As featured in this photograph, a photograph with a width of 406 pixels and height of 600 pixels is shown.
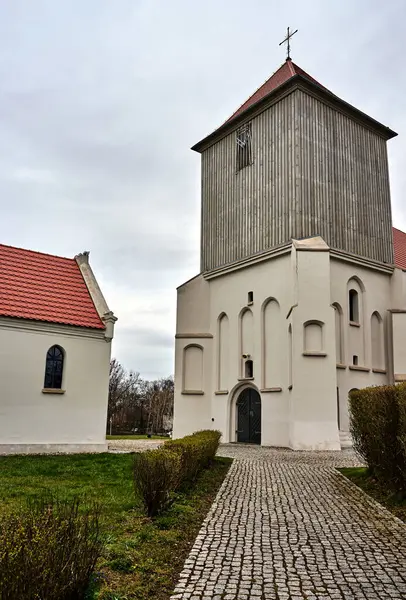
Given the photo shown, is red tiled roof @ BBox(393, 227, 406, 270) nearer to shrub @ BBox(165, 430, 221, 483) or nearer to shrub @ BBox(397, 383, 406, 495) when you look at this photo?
shrub @ BBox(165, 430, 221, 483)

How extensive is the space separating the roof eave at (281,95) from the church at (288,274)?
73 mm

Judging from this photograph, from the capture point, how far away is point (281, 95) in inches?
1076

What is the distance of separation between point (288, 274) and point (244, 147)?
339 inches

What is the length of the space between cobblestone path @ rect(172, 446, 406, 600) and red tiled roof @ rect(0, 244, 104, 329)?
11.3m

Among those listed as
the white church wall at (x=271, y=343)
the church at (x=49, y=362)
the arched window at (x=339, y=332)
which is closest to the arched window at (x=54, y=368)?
the church at (x=49, y=362)

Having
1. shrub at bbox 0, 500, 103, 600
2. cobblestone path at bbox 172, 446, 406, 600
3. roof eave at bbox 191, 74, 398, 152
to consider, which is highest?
roof eave at bbox 191, 74, 398, 152

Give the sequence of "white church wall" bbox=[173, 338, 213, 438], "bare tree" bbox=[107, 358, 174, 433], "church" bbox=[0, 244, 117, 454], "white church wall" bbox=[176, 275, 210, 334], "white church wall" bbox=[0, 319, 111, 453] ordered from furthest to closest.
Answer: "bare tree" bbox=[107, 358, 174, 433]
"white church wall" bbox=[176, 275, 210, 334]
"white church wall" bbox=[173, 338, 213, 438]
"church" bbox=[0, 244, 117, 454]
"white church wall" bbox=[0, 319, 111, 453]

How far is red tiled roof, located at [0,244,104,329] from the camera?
789 inches

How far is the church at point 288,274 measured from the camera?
78.4 feet

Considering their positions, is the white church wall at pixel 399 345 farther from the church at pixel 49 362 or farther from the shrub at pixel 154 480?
the shrub at pixel 154 480

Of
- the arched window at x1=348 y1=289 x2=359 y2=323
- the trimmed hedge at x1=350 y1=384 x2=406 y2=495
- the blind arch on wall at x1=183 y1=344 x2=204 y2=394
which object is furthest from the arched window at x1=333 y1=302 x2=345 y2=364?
the trimmed hedge at x1=350 y1=384 x2=406 y2=495

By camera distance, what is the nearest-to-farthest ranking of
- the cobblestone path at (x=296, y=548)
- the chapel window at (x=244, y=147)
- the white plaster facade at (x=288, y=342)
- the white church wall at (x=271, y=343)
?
the cobblestone path at (x=296, y=548) < the white plaster facade at (x=288, y=342) < the white church wall at (x=271, y=343) < the chapel window at (x=244, y=147)

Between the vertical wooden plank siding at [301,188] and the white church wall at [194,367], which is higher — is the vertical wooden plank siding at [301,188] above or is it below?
above

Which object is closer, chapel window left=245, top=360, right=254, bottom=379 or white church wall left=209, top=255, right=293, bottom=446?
white church wall left=209, top=255, right=293, bottom=446
